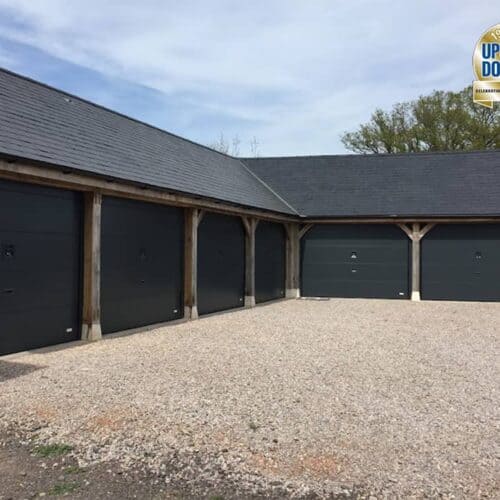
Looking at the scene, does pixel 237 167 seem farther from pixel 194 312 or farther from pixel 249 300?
pixel 194 312

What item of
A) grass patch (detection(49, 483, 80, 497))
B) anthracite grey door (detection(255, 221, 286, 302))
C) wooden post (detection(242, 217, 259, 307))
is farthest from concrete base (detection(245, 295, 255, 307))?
grass patch (detection(49, 483, 80, 497))

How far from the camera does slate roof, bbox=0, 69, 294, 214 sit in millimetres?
7641

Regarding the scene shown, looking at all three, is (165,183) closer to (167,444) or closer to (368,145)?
(167,444)

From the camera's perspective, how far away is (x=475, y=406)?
4988 millimetres

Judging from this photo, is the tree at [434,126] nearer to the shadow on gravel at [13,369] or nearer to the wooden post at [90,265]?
the wooden post at [90,265]

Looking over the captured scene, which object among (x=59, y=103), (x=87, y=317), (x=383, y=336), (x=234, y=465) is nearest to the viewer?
(x=234, y=465)

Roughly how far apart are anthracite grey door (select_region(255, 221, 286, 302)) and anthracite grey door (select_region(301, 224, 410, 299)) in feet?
2.88

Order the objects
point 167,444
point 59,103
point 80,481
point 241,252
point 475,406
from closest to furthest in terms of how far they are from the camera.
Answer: point 80,481 < point 167,444 < point 475,406 < point 59,103 < point 241,252

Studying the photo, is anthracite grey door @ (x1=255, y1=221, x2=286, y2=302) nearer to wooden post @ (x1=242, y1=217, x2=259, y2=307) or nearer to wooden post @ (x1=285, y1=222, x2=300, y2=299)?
wooden post @ (x1=285, y1=222, x2=300, y2=299)

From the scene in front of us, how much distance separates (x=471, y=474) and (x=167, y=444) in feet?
6.56

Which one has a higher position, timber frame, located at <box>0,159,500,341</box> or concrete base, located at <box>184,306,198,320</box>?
timber frame, located at <box>0,159,500,341</box>

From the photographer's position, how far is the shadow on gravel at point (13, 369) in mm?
5977

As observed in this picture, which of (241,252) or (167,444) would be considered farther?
(241,252)

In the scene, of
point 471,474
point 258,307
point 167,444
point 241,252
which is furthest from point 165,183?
point 471,474
